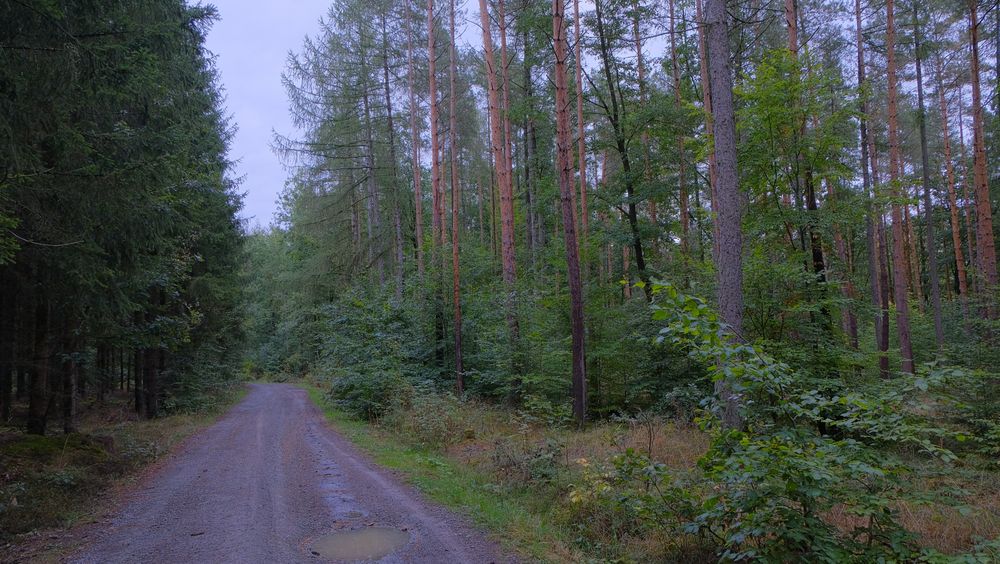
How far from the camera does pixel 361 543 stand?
558cm

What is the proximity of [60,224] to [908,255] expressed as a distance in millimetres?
39214

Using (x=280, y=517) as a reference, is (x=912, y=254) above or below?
above

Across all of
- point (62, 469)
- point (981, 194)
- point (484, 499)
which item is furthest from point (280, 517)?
point (981, 194)

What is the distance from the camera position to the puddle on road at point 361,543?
5.25 metres

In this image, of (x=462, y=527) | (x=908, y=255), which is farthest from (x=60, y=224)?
(x=908, y=255)

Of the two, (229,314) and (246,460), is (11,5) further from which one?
(229,314)

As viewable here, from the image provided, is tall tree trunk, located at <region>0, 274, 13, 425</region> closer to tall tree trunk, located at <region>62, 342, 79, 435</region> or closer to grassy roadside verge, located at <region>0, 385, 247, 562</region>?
tall tree trunk, located at <region>62, 342, 79, 435</region>

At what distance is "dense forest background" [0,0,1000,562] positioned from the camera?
16.4 ft

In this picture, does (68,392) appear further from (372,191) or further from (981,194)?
(981,194)

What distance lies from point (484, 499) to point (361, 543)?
209 cm

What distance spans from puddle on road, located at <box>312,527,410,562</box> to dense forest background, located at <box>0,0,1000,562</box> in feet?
6.70

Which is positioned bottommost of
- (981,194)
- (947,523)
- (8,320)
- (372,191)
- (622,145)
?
(947,523)

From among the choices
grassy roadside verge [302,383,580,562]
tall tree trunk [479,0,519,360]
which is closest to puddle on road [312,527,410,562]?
grassy roadside verge [302,383,580,562]

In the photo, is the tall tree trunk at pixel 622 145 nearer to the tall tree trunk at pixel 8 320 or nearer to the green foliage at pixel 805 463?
the green foliage at pixel 805 463
